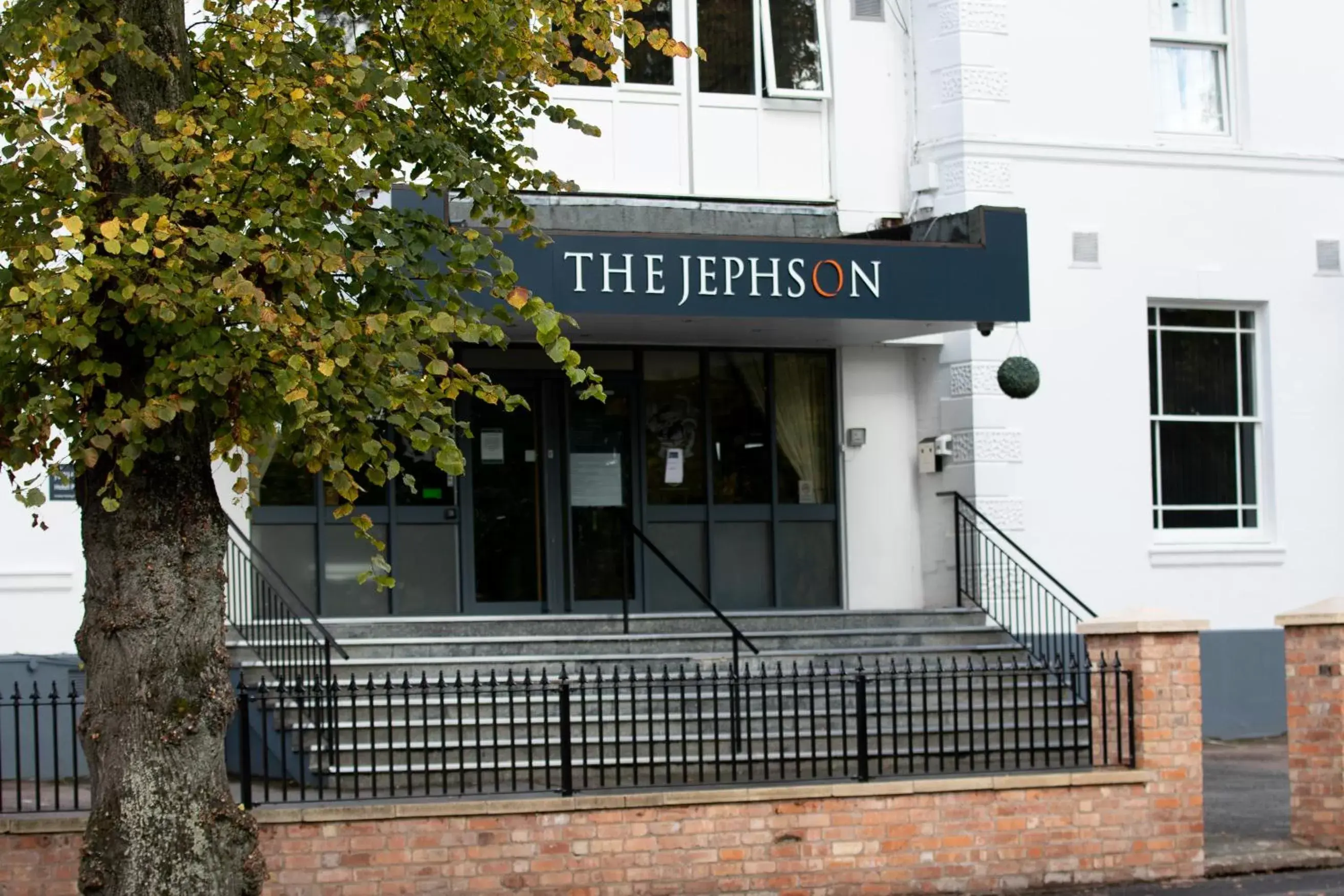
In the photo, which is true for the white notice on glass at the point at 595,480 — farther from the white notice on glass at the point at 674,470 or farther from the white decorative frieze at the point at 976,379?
the white decorative frieze at the point at 976,379

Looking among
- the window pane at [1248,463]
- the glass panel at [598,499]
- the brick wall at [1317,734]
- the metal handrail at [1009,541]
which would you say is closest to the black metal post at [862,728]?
the brick wall at [1317,734]

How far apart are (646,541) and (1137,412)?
4.77 meters

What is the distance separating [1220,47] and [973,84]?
2.90 meters

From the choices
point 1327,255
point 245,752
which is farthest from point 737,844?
point 1327,255

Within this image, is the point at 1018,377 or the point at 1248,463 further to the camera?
the point at 1248,463

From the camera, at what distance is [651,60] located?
16125 millimetres

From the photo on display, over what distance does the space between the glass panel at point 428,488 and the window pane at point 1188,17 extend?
7642 mm

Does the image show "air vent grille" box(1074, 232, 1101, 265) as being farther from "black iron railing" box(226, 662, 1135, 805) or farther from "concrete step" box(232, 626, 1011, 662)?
"black iron railing" box(226, 662, 1135, 805)

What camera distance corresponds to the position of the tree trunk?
7738 mm

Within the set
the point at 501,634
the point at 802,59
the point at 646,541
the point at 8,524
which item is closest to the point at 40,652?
the point at 8,524

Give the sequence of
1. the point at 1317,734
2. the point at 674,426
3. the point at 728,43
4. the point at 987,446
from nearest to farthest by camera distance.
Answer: the point at 1317,734 < the point at 987,446 < the point at 674,426 < the point at 728,43

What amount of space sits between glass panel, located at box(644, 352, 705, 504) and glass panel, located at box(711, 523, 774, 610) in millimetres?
428

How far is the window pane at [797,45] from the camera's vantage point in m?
16.4

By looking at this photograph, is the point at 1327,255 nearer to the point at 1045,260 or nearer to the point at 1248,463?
the point at 1248,463
